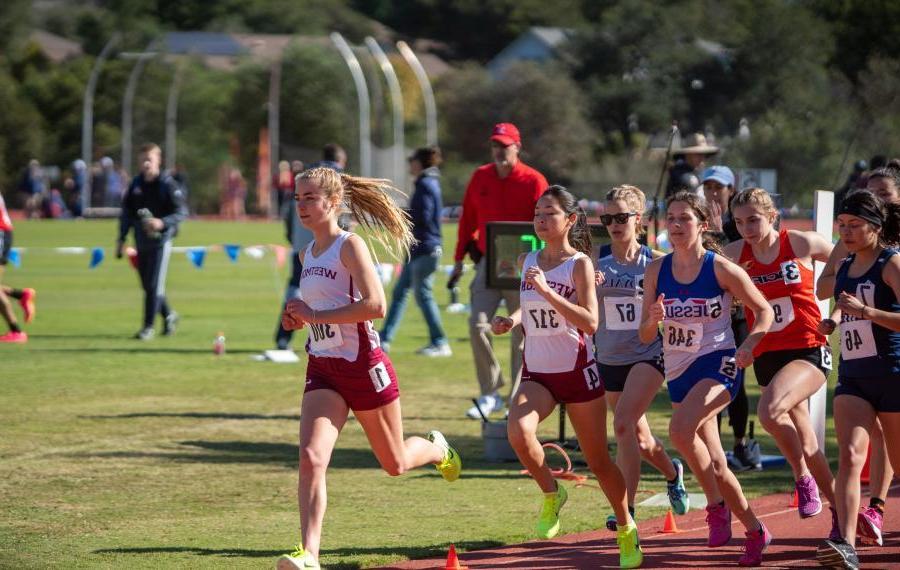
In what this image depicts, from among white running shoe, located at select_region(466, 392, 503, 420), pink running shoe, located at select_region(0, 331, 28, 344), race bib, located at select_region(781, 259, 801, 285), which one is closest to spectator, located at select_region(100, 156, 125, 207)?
pink running shoe, located at select_region(0, 331, 28, 344)

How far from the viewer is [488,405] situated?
1270 cm

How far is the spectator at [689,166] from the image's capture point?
12.5m

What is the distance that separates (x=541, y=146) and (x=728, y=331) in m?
67.1

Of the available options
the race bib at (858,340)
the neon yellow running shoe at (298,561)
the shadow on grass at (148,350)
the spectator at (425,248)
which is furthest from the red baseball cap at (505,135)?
the shadow on grass at (148,350)

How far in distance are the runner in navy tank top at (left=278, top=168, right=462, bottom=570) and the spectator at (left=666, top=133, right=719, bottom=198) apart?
5.40 meters

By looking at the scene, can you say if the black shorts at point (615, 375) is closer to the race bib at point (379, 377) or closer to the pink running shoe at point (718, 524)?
the pink running shoe at point (718, 524)

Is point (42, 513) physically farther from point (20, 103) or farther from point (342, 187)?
point (20, 103)

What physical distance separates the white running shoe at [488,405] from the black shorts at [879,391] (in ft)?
17.9

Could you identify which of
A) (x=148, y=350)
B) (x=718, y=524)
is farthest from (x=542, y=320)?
(x=148, y=350)

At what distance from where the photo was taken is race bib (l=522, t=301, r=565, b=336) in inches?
297

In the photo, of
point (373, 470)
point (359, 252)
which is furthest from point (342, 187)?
point (373, 470)

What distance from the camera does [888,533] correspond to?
8203 mm

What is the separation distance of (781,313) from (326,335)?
8.90ft

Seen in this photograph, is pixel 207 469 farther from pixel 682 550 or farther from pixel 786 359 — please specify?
pixel 786 359
